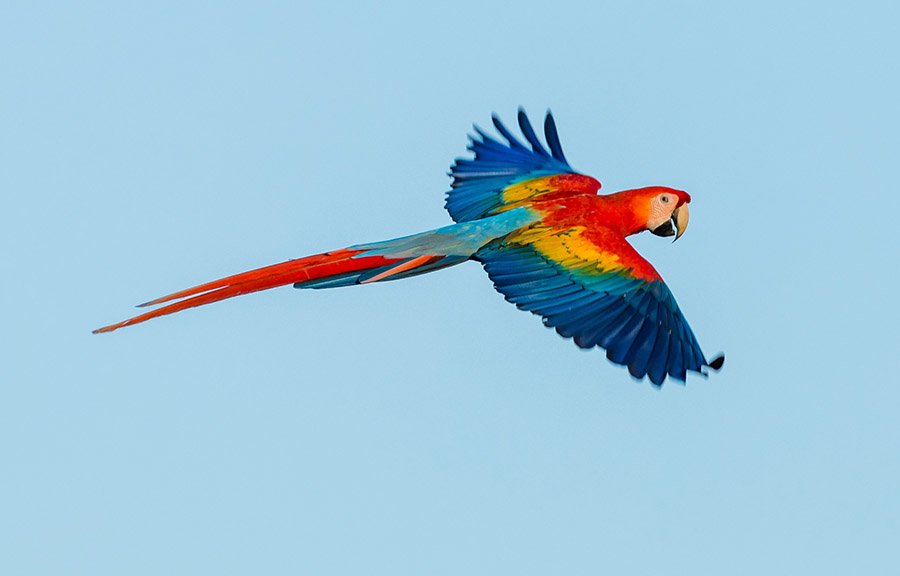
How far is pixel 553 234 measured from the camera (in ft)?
35.3

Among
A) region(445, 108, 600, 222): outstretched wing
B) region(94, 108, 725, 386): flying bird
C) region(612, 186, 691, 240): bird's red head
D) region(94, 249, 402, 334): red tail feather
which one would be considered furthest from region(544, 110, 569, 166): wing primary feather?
region(94, 249, 402, 334): red tail feather

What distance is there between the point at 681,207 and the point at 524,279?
189 cm

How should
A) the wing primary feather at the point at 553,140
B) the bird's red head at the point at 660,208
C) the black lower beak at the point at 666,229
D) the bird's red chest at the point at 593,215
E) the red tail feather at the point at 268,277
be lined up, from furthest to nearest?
the wing primary feather at the point at 553,140 < the black lower beak at the point at 666,229 < the bird's red head at the point at 660,208 < the bird's red chest at the point at 593,215 < the red tail feather at the point at 268,277

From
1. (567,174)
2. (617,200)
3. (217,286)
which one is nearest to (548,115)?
(567,174)

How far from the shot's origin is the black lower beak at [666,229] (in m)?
11.6

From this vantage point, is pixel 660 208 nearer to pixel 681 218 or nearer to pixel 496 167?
pixel 681 218

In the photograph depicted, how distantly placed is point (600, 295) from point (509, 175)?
6.78 feet

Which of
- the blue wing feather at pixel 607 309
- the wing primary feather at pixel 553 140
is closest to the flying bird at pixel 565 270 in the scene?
the blue wing feather at pixel 607 309

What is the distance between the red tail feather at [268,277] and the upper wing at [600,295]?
3.00 ft

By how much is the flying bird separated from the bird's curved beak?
0.14ft

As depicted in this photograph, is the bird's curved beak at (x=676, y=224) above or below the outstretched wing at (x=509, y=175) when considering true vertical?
below

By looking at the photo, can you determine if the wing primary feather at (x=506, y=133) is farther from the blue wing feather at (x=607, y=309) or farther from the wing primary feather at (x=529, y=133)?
the blue wing feather at (x=607, y=309)

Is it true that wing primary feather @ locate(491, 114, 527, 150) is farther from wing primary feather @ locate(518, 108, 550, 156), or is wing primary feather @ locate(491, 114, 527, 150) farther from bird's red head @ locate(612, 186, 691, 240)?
bird's red head @ locate(612, 186, 691, 240)

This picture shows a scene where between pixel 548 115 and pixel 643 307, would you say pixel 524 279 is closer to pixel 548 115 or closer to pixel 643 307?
pixel 643 307
